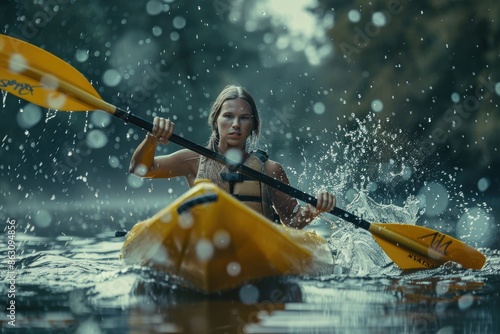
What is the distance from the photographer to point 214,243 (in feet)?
10.1

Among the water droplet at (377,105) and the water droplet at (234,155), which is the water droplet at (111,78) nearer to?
the water droplet at (377,105)

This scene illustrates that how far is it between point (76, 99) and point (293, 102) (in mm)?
18081

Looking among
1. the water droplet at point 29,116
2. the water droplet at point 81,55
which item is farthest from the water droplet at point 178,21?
the water droplet at point 29,116

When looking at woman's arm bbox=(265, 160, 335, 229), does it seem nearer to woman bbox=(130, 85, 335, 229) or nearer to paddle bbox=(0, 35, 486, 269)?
woman bbox=(130, 85, 335, 229)

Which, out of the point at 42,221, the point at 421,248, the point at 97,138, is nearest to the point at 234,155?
the point at 421,248

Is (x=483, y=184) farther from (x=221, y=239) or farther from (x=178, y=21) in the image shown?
(x=221, y=239)

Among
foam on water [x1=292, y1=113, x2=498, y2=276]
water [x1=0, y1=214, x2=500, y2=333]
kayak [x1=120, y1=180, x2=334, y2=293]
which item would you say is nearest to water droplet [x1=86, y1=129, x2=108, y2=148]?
foam on water [x1=292, y1=113, x2=498, y2=276]

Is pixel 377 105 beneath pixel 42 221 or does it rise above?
above

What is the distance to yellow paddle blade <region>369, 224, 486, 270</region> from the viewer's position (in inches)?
176

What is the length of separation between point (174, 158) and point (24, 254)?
5.59 ft

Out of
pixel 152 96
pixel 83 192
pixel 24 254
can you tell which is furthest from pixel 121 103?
pixel 24 254

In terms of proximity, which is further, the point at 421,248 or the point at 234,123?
the point at 421,248

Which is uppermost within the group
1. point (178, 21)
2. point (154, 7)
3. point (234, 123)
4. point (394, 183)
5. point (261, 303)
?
point (154, 7)

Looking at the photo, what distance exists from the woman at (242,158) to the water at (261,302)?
490mm
